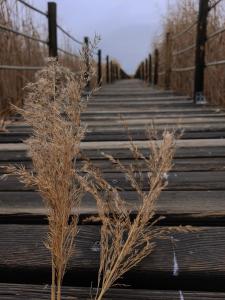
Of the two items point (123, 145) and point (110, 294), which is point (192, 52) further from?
point (110, 294)

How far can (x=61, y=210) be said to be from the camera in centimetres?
80

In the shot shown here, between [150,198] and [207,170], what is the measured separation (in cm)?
92

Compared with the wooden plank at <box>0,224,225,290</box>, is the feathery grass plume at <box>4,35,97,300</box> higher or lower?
higher

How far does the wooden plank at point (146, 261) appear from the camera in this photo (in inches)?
39.8

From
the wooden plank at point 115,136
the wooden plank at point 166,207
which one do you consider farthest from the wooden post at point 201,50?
the wooden plank at point 166,207

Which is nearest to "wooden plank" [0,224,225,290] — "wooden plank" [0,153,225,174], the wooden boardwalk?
the wooden boardwalk

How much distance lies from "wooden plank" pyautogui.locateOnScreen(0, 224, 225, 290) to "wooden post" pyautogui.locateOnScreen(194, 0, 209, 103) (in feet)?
11.8

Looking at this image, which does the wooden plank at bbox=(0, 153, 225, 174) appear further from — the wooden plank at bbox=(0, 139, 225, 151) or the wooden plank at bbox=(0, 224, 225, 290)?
the wooden plank at bbox=(0, 224, 225, 290)

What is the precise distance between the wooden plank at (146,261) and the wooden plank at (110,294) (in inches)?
2.3

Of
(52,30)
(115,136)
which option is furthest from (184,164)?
(52,30)

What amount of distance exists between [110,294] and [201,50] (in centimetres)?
383

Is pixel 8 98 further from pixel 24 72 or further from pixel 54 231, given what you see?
pixel 54 231

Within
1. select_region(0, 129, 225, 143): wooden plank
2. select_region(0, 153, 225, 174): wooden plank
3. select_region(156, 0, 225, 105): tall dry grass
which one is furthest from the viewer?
select_region(156, 0, 225, 105): tall dry grass

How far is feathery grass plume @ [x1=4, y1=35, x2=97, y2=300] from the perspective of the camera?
0.79 metres
